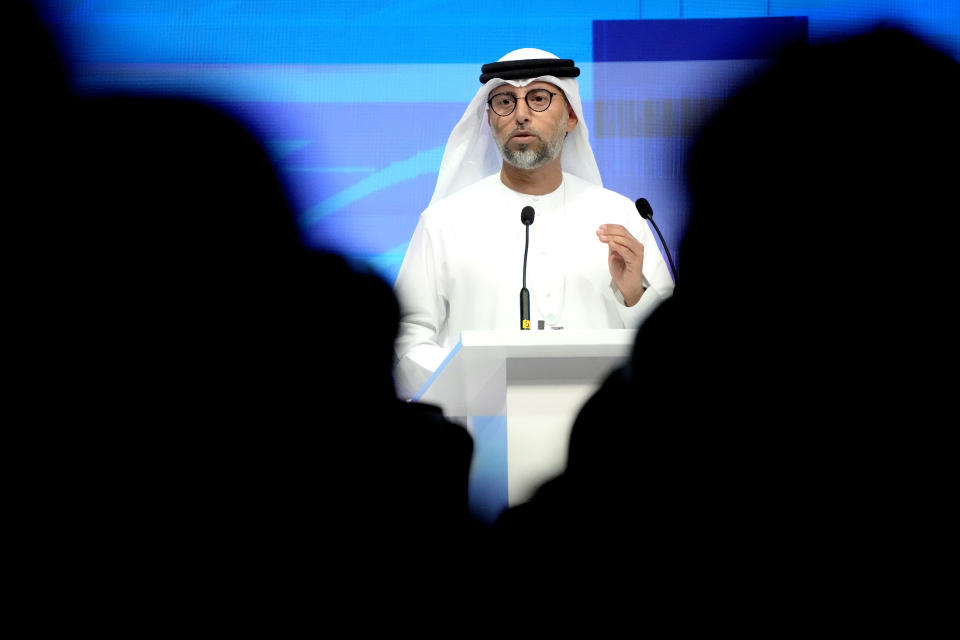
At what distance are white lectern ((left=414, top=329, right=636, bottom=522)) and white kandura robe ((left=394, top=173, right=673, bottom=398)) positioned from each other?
137 cm

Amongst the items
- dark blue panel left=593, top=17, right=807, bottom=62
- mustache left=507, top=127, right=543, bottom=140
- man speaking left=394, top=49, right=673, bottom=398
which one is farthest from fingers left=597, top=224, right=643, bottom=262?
dark blue panel left=593, top=17, right=807, bottom=62

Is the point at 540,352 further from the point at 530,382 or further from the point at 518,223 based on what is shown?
the point at 518,223

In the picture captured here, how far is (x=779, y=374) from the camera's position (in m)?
0.49

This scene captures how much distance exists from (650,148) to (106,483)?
3.88 metres

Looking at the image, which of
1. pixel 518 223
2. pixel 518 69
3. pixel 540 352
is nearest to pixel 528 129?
pixel 518 69

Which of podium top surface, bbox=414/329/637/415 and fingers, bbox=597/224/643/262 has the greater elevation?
fingers, bbox=597/224/643/262

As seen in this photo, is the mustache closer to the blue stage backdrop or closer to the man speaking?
the man speaking

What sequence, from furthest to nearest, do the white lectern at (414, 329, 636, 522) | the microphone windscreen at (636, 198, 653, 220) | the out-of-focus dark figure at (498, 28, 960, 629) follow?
the microphone windscreen at (636, 198, 653, 220), the white lectern at (414, 329, 636, 522), the out-of-focus dark figure at (498, 28, 960, 629)

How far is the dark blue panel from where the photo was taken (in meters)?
4.20

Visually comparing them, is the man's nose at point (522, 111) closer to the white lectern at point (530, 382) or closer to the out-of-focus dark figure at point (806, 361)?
the white lectern at point (530, 382)

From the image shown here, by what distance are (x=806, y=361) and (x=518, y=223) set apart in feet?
10.1

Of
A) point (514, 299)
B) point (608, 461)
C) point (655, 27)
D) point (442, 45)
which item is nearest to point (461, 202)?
point (514, 299)

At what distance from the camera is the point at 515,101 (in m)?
3.48

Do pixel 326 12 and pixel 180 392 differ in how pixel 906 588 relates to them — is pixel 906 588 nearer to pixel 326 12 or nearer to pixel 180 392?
pixel 180 392
